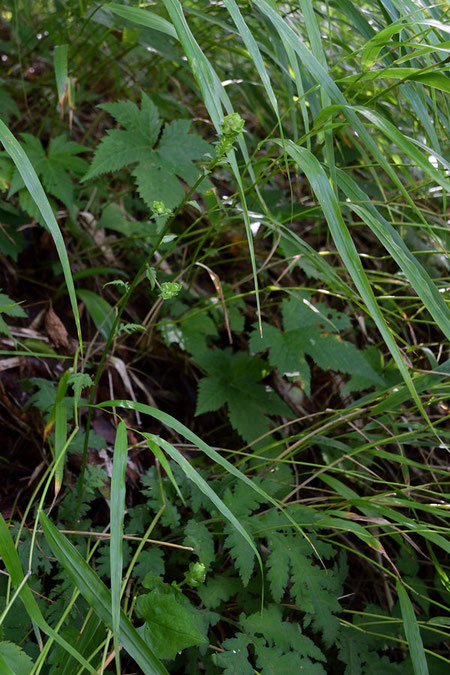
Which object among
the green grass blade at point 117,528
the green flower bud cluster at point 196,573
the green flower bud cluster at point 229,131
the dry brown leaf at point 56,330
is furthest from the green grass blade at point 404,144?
the dry brown leaf at point 56,330

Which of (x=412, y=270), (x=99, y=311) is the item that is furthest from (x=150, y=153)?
(x=412, y=270)

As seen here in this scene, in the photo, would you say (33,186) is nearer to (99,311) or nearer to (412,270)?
(412,270)

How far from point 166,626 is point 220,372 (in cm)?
82

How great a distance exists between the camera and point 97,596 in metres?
0.81

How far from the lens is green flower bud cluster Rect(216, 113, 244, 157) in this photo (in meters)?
0.82

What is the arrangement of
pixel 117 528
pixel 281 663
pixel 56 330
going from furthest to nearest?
pixel 56 330
pixel 281 663
pixel 117 528

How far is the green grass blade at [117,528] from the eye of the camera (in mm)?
721

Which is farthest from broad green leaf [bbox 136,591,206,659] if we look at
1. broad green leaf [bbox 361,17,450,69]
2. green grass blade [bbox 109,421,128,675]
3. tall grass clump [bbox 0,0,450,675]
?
broad green leaf [bbox 361,17,450,69]

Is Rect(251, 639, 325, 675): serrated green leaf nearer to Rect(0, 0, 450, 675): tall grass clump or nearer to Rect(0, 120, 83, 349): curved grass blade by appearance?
Rect(0, 0, 450, 675): tall grass clump

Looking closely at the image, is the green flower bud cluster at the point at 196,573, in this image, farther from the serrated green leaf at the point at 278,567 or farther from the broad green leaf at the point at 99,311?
the broad green leaf at the point at 99,311

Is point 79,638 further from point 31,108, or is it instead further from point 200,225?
point 31,108

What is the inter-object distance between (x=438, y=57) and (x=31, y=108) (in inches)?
53.1

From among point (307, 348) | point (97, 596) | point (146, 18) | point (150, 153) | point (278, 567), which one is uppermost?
point (146, 18)

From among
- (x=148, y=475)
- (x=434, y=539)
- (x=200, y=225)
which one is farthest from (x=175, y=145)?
(x=434, y=539)
